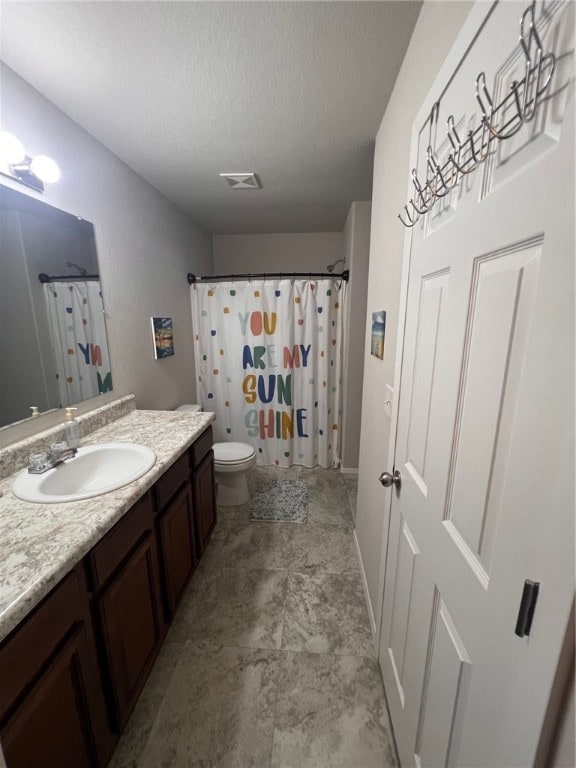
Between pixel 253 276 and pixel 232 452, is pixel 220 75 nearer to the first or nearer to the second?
pixel 253 276

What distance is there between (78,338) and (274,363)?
156 cm

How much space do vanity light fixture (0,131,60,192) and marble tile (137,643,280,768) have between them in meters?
2.14

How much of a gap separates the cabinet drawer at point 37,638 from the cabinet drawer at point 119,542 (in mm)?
73

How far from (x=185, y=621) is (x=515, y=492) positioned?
5.47 ft

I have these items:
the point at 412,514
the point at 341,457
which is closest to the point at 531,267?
the point at 412,514

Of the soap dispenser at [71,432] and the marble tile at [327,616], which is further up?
the soap dispenser at [71,432]

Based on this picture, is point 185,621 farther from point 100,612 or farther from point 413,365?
point 413,365

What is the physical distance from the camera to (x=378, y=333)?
143cm

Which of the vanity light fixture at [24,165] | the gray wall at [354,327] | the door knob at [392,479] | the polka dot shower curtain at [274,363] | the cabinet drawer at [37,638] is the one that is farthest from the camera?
the polka dot shower curtain at [274,363]

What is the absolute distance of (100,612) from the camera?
2.94ft

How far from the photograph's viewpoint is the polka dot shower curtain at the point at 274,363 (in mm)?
2652

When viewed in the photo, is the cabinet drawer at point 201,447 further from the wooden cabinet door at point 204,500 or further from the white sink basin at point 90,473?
the white sink basin at point 90,473

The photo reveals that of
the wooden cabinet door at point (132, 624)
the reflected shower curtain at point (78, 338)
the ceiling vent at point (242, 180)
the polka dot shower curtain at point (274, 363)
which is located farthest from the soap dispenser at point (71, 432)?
the ceiling vent at point (242, 180)

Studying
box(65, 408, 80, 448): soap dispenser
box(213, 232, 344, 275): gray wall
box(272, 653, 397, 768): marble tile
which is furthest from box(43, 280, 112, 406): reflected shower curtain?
box(213, 232, 344, 275): gray wall
